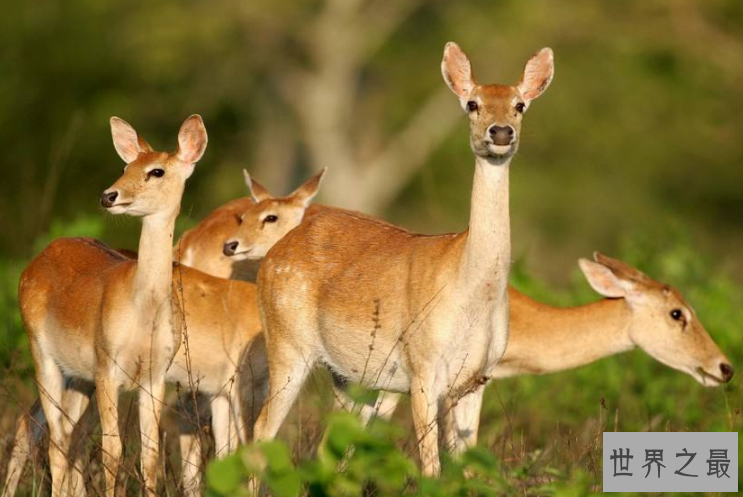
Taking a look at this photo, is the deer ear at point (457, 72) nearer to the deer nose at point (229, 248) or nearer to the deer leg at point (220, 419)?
the deer leg at point (220, 419)

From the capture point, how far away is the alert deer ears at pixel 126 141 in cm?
805

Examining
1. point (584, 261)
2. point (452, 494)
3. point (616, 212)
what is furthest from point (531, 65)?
point (616, 212)

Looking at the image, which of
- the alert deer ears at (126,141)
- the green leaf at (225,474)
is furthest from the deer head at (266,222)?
the green leaf at (225,474)

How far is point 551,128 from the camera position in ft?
92.8

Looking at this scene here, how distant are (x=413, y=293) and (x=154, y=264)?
1289mm

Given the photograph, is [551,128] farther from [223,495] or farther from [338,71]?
[223,495]

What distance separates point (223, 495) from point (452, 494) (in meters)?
0.78

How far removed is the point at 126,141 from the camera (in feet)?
26.6

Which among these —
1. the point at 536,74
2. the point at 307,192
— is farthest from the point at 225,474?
the point at 307,192

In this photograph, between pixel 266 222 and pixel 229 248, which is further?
pixel 266 222

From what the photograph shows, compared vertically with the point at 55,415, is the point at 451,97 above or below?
above

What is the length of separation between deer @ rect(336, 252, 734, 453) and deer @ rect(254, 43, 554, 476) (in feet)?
4.61

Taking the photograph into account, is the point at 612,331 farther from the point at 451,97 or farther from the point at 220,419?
the point at 451,97

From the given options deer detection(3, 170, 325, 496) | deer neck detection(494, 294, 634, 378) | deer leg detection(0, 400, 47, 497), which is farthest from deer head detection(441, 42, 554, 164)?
deer leg detection(0, 400, 47, 497)
